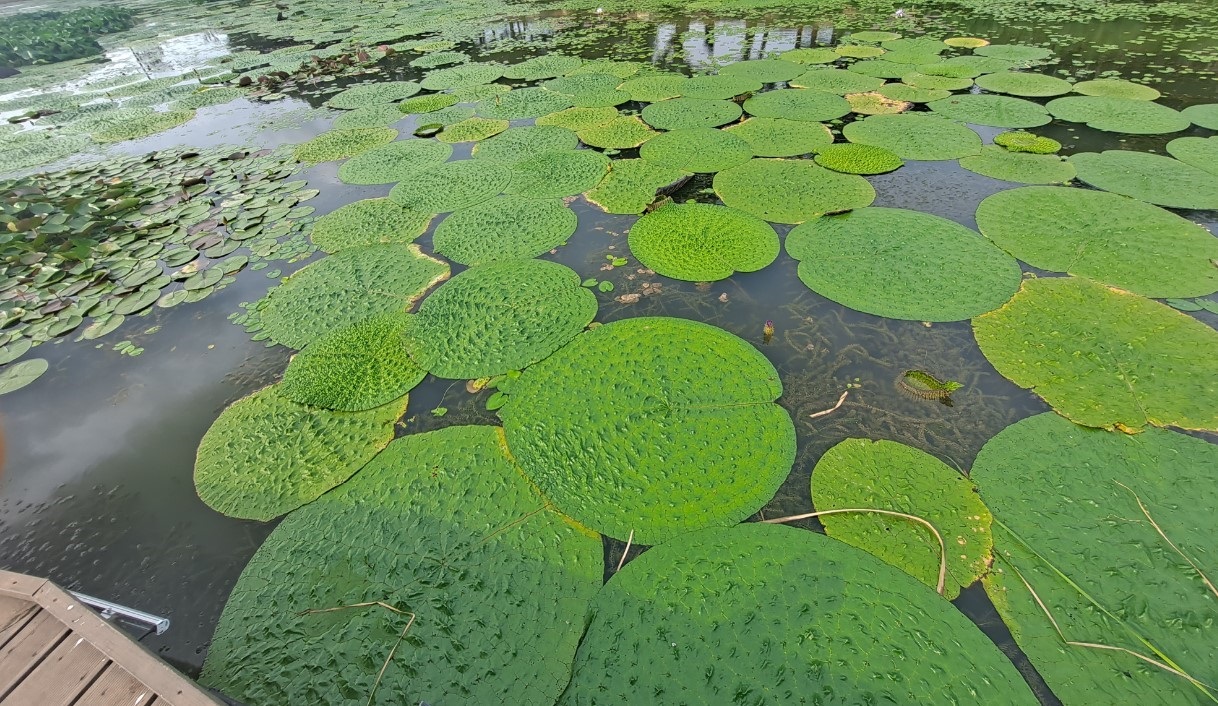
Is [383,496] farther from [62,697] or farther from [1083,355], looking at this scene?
[1083,355]

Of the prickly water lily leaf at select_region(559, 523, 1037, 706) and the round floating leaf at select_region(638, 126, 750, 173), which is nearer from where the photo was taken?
the prickly water lily leaf at select_region(559, 523, 1037, 706)

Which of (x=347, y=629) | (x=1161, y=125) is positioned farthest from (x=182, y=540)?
(x=1161, y=125)

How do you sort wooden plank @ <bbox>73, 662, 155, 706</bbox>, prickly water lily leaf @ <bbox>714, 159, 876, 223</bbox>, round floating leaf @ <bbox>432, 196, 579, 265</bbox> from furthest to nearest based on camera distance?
prickly water lily leaf @ <bbox>714, 159, 876, 223</bbox> → round floating leaf @ <bbox>432, 196, 579, 265</bbox> → wooden plank @ <bbox>73, 662, 155, 706</bbox>

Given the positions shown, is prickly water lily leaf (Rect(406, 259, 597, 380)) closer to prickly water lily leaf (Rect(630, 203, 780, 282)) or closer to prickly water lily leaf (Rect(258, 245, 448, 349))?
prickly water lily leaf (Rect(258, 245, 448, 349))

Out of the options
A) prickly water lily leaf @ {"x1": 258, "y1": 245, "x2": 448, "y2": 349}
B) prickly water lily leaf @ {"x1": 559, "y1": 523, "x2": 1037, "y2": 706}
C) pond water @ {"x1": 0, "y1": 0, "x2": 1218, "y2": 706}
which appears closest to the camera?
prickly water lily leaf @ {"x1": 559, "y1": 523, "x2": 1037, "y2": 706}

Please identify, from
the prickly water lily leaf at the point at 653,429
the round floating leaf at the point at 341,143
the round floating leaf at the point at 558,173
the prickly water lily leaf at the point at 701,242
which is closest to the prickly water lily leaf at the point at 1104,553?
the prickly water lily leaf at the point at 653,429

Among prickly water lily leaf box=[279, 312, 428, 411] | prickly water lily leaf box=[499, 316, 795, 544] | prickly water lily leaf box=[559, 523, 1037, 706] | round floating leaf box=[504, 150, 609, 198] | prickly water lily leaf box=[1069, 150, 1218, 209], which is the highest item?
round floating leaf box=[504, 150, 609, 198]

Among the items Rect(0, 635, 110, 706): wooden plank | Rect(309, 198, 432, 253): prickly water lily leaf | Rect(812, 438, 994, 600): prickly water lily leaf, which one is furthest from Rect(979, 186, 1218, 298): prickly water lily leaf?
Rect(0, 635, 110, 706): wooden plank

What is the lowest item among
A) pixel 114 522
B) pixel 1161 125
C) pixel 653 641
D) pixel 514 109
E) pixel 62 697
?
pixel 653 641

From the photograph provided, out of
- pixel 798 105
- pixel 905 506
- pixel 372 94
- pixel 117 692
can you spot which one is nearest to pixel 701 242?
pixel 905 506
